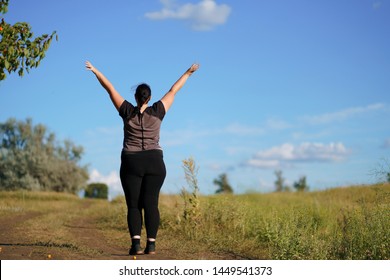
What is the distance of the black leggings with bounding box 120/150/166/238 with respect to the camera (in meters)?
8.78

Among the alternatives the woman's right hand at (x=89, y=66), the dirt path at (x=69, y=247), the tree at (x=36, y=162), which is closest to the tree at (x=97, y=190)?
the tree at (x=36, y=162)

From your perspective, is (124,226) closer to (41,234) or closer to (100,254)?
(41,234)

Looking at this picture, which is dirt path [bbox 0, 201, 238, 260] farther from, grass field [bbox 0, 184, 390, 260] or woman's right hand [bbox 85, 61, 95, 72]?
woman's right hand [bbox 85, 61, 95, 72]

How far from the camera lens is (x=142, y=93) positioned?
8898 mm

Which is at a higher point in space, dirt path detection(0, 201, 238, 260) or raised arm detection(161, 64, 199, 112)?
raised arm detection(161, 64, 199, 112)

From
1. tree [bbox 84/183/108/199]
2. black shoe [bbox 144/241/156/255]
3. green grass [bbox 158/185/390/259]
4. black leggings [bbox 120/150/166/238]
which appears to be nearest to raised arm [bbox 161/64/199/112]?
black leggings [bbox 120/150/166/238]

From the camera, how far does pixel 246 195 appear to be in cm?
2098

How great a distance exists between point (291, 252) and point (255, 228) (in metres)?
3.42

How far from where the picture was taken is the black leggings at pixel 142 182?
8.78 metres

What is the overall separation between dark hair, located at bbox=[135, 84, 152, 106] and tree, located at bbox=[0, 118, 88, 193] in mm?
47807

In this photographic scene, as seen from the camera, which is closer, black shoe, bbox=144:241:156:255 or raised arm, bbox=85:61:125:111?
black shoe, bbox=144:241:156:255

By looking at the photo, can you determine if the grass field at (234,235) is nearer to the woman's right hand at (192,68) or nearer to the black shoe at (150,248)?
the black shoe at (150,248)
